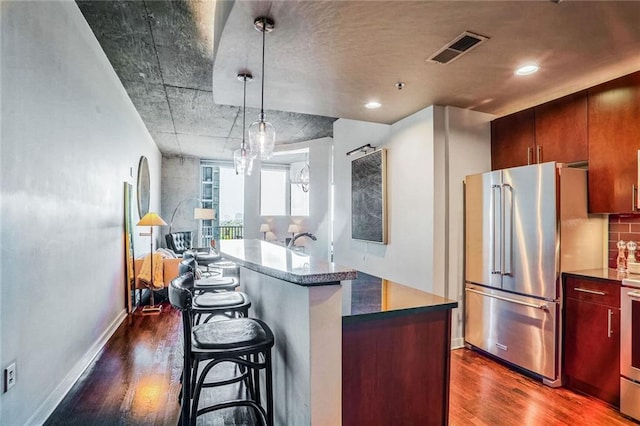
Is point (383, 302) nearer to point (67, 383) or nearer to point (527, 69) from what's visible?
point (527, 69)

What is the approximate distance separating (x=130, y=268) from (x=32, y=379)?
2.75 meters

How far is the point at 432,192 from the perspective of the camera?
3412 mm

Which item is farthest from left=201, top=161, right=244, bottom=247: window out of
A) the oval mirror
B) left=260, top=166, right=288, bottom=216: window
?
the oval mirror

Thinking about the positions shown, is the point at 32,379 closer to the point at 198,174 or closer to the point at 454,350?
the point at 454,350

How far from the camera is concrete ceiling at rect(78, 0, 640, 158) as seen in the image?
6.28ft

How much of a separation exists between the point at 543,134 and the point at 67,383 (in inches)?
175

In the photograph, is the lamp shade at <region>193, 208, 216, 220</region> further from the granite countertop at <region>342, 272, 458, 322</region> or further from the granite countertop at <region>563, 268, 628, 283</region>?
the granite countertop at <region>563, 268, 628, 283</region>

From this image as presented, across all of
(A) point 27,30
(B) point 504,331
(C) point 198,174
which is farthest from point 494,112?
(C) point 198,174

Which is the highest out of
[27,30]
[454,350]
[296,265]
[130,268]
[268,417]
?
[27,30]

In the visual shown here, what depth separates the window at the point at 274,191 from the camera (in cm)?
934

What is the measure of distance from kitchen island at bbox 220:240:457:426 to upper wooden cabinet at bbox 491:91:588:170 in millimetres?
2137

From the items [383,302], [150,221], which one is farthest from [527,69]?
[150,221]

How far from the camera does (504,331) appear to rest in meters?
3.05

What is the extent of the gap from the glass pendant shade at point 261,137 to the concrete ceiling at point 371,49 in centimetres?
38
